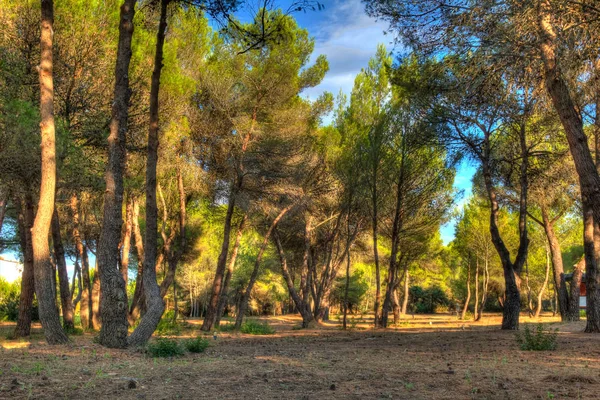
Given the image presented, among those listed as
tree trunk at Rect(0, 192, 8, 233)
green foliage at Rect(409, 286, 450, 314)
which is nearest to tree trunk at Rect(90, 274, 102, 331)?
tree trunk at Rect(0, 192, 8, 233)

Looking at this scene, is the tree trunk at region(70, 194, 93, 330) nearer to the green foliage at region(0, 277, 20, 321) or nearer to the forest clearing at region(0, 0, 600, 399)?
the forest clearing at region(0, 0, 600, 399)

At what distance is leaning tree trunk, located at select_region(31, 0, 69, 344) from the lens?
671cm

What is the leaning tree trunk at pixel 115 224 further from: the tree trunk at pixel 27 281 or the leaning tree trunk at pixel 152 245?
the tree trunk at pixel 27 281

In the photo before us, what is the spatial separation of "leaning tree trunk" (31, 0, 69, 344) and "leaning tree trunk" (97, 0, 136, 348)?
2.67ft

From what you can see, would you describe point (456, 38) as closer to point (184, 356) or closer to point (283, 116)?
point (184, 356)

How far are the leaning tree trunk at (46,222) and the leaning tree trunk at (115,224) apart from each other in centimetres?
81

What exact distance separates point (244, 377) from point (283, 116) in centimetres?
1161

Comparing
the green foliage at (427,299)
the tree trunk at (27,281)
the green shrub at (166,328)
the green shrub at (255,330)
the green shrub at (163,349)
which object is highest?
the tree trunk at (27,281)

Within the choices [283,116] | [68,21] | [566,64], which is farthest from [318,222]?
[566,64]

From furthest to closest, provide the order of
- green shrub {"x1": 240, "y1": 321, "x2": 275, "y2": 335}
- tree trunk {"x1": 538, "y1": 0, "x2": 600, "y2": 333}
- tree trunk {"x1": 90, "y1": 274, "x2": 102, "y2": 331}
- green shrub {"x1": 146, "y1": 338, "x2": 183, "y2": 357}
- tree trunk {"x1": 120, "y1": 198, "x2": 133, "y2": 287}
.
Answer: tree trunk {"x1": 90, "y1": 274, "x2": 102, "y2": 331} → tree trunk {"x1": 120, "y1": 198, "x2": 133, "y2": 287} → green shrub {"x1": 240, "y1": 321, "x2": 275, "y2": 335} → green shrub {"x1": 146, "y1": 338, "x2": 183, "y2": 357} → tree trunk {"x1": 538, "y1": 0, "x2": 600, "y2": 333}

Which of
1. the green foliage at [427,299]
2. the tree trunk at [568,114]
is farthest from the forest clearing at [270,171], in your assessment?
the green foliage at [427,299]

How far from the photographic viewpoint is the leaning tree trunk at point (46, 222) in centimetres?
671

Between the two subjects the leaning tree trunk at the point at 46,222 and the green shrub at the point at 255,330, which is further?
the green shrub at the point at 255,330

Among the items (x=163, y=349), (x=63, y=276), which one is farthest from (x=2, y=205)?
(x=163, y=349)
